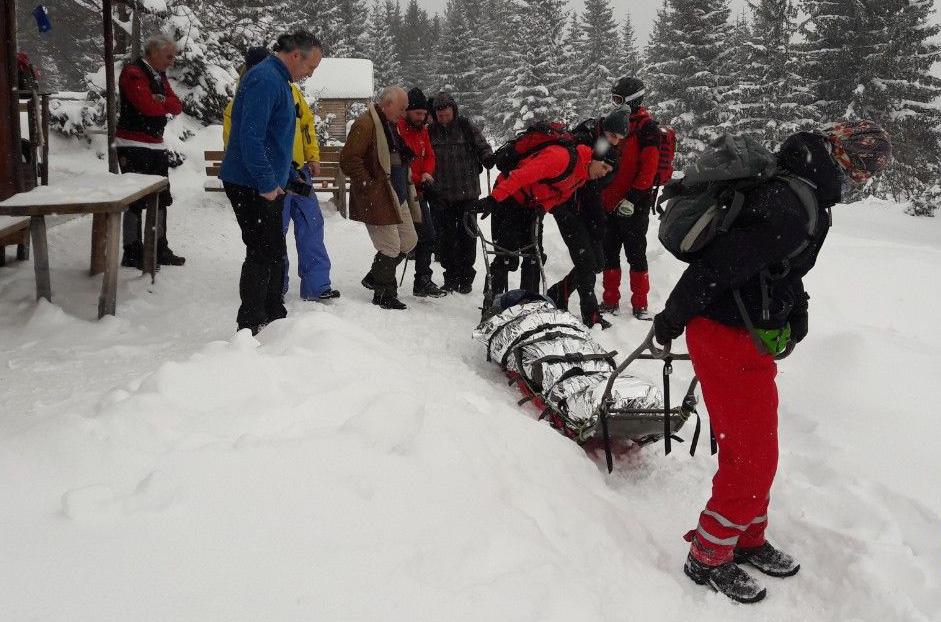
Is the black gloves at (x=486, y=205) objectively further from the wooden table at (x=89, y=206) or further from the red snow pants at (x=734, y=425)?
the red snow pants at (x=734, y=425)

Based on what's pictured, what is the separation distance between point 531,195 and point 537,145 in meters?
0.45

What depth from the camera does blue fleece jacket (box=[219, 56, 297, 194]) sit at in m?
4.30

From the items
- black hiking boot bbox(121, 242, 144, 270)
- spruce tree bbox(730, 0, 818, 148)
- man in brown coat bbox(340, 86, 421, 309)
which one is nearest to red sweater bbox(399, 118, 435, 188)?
man in brown coat bbox(340, 86, 421, 309)

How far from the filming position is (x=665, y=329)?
283 cm

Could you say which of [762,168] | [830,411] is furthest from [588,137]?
[762,168]

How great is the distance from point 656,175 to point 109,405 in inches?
206

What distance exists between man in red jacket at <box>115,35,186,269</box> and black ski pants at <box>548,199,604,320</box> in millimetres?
3939

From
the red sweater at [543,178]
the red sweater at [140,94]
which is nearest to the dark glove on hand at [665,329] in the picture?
the red sweater at [543,178]

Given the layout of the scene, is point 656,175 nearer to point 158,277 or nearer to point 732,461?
point 732,461

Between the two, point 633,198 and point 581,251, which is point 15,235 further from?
point 633,198

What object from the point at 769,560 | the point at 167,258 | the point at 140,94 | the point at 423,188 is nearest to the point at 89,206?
the point at 140,94

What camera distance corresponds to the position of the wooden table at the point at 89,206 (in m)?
4.82

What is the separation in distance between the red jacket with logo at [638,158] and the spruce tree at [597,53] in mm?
42705

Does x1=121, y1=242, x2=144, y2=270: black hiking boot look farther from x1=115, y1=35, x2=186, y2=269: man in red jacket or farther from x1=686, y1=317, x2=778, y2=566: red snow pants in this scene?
x1=686, y1=317, x2=778, y2=566: red snow pants
